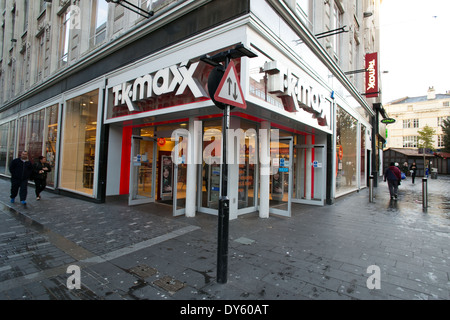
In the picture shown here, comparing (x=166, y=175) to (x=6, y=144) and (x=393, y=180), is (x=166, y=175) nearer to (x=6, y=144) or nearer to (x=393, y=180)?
(x=393, y=180)

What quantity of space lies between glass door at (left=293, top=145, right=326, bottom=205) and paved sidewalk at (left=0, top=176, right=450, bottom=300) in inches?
118

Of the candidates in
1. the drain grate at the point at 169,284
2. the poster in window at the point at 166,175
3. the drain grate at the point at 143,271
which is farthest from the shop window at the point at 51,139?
the drain grate at the point at 169,284

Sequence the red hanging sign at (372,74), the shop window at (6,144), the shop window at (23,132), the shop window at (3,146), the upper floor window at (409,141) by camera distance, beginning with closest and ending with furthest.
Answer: the red hanging sign at (372,74)
the shop window at (23,132)
the shop window at (6,144)
the shop window at (3,146)
the upper floor window at (409,141)

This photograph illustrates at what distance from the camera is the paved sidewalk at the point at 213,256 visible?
316cm

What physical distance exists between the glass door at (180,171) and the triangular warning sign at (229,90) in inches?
171

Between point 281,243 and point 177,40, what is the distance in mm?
6123

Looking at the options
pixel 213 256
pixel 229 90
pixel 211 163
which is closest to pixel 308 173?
pixel 211 163

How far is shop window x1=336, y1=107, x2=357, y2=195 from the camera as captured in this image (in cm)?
1192

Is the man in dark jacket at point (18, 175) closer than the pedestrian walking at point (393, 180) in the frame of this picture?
Yes

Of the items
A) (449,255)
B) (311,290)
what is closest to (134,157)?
(311,290)

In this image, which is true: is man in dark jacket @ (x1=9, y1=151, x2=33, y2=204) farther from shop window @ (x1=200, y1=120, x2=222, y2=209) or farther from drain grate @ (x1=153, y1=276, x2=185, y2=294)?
drain grate @ (x1=153, y1=276, x2=185, y2=294)

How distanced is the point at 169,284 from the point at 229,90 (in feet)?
9.10

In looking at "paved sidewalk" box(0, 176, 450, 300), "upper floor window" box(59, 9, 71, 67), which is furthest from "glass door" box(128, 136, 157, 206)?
"upper floor window" box(59, 9, 71, 67)

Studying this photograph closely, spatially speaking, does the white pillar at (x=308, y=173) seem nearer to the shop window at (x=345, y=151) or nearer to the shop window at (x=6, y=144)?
the shop window at (x=345, y=151)
